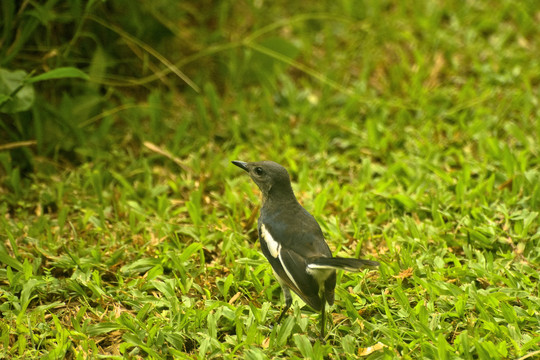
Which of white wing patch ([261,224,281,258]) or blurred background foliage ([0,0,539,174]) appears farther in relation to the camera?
blurred background foliage ([0,0,539,174])

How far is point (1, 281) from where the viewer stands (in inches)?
156

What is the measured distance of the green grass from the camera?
357 cm

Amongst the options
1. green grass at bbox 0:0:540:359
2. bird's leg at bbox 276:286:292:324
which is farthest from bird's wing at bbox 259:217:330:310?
green grass at bbox 0:0:540:359

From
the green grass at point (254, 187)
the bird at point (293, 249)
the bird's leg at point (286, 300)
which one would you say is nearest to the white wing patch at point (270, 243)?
the bird at point (293, 249)

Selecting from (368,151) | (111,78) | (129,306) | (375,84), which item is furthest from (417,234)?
(111,78)

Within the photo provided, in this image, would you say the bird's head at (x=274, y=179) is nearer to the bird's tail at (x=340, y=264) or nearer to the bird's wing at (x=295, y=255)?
the bird's wing at (x=295, y=255)

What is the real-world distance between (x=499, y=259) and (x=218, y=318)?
187 cm

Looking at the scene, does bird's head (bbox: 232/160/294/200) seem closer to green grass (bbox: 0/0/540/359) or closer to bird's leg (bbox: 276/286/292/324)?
green grass (bbox: 0/0/540/359)

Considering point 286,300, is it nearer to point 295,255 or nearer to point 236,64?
point 295,255

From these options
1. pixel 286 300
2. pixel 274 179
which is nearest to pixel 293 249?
pixel 286 300

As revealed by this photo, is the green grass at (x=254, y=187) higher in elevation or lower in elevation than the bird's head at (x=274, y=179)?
lower

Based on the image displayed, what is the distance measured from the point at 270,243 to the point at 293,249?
0.18 m

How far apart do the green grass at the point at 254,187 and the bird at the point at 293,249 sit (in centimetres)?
26

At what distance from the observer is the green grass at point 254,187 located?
357cm
